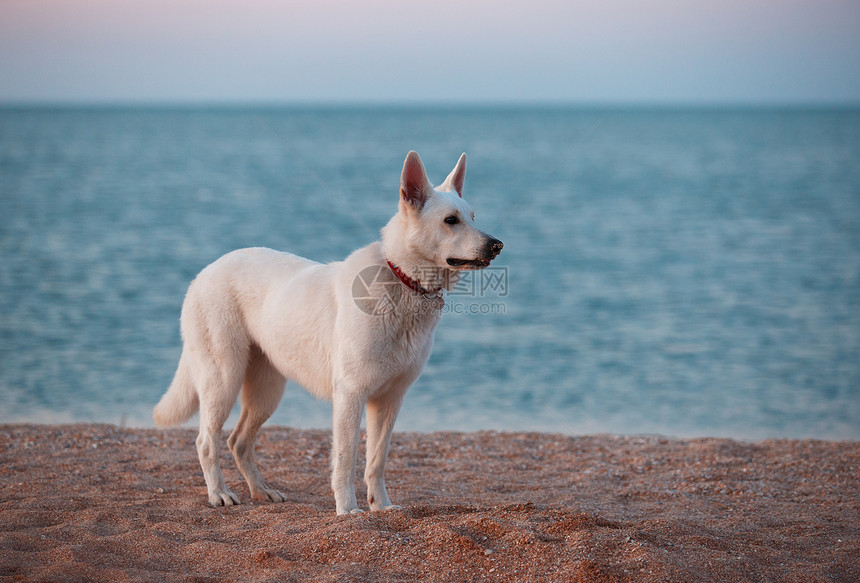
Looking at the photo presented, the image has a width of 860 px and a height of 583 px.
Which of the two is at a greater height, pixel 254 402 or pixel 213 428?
pixel 254 402

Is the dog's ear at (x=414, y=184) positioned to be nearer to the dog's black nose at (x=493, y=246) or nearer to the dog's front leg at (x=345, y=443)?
the dog's black nose at (x=493, y=246)

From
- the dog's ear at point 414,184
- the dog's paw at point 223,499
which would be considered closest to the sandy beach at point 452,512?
the dog's paw at point 223,499

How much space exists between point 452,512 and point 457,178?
235cm

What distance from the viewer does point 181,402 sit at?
6.01 meters

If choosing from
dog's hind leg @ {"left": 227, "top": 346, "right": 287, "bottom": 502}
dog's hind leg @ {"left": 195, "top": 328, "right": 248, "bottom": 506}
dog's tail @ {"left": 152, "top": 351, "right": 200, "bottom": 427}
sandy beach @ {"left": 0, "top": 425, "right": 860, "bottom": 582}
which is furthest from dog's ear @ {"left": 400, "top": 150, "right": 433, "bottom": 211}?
dog's tail @ {"left": 152, "top": 351, "right": 200, "bottom": 427}

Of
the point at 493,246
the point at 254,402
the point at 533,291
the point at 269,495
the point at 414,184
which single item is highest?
the point at 414,184

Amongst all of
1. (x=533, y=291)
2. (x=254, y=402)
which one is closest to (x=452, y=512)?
(x=254, y=402)

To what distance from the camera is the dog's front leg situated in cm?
503

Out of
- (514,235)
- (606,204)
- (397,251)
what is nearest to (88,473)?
(397,251)

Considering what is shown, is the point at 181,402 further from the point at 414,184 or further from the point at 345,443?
the point at 414,184

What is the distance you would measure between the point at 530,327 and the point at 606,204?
2253 centimetres

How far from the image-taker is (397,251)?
5.07 meters

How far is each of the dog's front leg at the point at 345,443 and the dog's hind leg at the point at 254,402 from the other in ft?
3.54

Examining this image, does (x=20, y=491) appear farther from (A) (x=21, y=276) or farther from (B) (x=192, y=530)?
(A) (x=21, y=276)
